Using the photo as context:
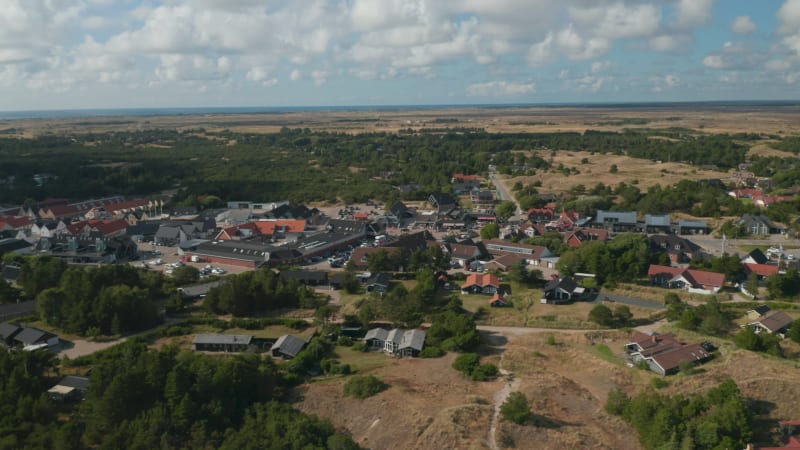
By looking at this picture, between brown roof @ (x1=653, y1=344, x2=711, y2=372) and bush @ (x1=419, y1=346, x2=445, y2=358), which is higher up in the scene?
brown roof @ (x1=653, y1=344, x2=711, y2=372)

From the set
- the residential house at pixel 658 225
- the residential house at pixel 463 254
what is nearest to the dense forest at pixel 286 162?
the residential house at pixel 463 254

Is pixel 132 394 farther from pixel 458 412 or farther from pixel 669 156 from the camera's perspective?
pixel 669 156

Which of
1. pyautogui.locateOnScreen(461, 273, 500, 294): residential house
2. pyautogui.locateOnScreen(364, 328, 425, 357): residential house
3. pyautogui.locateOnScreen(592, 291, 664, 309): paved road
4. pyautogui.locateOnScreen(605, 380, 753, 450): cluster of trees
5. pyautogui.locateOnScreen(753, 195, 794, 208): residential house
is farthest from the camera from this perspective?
pyautogui.locateOnScreen(753, 195, 794, 208): residential house

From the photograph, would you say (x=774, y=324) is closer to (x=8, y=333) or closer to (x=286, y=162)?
(x=8, y=333)

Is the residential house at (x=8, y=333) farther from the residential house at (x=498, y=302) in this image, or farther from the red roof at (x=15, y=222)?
the red roof at (x=15, y=222)

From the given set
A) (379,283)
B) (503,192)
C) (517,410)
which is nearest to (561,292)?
(379,283)

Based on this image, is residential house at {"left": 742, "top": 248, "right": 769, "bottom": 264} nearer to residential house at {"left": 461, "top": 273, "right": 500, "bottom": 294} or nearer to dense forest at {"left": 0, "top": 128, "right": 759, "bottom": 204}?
residential house at {"left": 461, "top": 273, "right": 500, "bottom": 294}

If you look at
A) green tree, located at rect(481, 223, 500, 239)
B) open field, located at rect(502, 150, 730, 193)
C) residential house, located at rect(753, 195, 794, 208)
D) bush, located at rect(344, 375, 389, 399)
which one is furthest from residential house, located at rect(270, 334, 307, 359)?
residential house, located at rect(753, 195, 794, 208)
